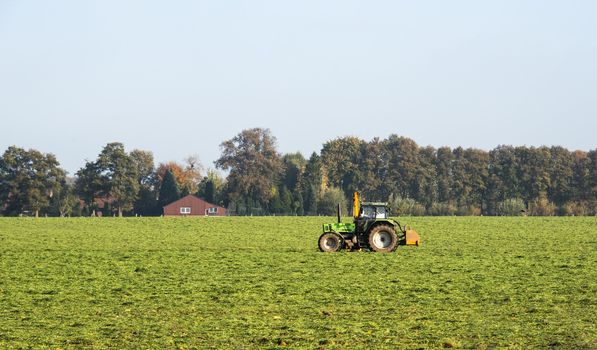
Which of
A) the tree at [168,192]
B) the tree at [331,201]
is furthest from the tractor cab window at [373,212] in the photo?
the tree at [168,192]

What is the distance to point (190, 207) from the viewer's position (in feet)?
445

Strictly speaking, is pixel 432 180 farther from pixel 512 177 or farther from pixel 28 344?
pixel 28 344

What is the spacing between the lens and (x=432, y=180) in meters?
140

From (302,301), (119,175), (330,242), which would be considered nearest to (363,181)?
(119,175)

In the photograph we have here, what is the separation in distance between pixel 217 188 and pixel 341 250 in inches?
4671

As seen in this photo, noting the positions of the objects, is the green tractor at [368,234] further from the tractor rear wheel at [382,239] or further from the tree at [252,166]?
the tree at [252,166]

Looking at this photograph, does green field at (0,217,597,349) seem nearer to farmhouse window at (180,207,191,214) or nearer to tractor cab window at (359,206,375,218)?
tractor cab window at (359,206,375,218)

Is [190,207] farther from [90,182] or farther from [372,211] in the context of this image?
[372,211]

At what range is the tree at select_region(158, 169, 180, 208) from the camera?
14112 centimetres

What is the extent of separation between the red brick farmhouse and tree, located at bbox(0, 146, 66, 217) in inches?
676

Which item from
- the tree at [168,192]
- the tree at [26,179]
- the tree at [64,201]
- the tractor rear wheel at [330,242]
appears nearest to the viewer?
the tractor rear wheel at [330,242]

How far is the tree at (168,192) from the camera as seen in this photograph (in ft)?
463

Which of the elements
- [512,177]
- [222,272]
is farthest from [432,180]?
[222,272]

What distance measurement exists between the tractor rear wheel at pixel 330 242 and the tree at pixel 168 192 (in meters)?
108
